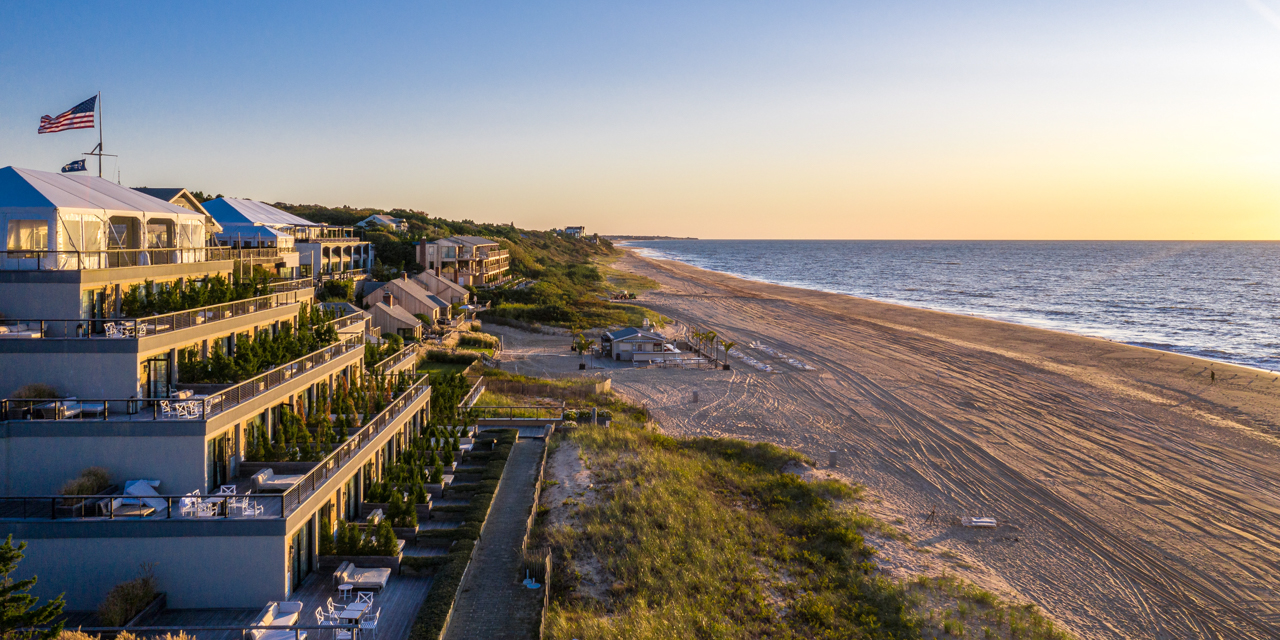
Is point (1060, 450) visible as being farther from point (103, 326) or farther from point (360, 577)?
point (103, 326)

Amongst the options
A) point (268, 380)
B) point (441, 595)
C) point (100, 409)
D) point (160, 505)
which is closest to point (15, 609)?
point (160, 505)

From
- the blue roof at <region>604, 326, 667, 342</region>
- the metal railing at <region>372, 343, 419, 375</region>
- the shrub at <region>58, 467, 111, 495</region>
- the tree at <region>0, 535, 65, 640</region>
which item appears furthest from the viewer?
the blue roof at <region>604, 326, 667, 342</region>

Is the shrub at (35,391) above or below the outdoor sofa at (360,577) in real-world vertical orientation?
above

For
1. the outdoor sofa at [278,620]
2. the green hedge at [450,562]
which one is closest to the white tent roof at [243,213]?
the green hedge at [450,562]

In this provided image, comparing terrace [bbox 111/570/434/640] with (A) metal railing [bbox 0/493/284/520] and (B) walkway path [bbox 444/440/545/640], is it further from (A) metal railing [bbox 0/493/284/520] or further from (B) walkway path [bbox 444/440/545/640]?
(A) metal railing [bbox 0/493/284/520]

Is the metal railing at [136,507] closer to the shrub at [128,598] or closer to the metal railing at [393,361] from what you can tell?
the shrub at [128,598]

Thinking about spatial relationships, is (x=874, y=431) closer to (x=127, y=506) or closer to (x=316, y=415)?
(x=316, y=415)

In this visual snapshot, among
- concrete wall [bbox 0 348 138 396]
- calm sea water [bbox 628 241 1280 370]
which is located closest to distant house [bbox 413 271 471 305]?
concrete wall [bbox 0 348 138 396]
